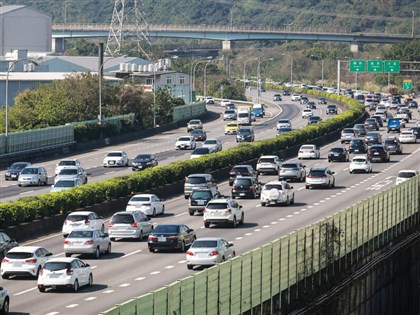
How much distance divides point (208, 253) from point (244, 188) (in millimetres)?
28801

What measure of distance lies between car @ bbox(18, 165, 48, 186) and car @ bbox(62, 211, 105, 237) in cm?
2516

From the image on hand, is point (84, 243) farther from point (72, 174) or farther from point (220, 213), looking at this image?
point (72, 174)

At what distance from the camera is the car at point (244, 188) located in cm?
7494

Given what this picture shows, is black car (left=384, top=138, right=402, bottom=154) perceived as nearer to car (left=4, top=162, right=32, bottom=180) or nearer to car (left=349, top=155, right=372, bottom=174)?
car (left=349, top=155, right=372, bottom=174)

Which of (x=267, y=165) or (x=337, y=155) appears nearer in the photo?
(x=267, y=165)

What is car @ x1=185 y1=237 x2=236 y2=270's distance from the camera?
152 feet

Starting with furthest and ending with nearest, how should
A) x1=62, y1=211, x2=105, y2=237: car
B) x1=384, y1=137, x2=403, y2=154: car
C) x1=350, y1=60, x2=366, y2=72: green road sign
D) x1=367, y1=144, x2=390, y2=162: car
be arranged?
x1=350, y1=60, x2=366, y2=72: green road sign → x1=384, y1=137, x2=403, y2=154: car → x1=367, y1=144, x2=390, y2=162: car → x1=62, y1=211, x2=105, y2=237: car

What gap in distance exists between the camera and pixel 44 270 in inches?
1678

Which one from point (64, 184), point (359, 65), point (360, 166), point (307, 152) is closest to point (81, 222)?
point (64, 184)

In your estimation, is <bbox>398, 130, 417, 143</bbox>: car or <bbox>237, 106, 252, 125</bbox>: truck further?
<bbox>237, 106, 252, 125</bbox>: truck

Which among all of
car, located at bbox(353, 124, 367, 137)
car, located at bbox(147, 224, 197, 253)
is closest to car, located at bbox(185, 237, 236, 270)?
car, located at bbox(147, 224, 197, 253)

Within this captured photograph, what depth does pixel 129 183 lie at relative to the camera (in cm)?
7112

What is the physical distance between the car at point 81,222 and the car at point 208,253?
11.3 metres

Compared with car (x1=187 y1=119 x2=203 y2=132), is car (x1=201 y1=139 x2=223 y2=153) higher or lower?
higher
